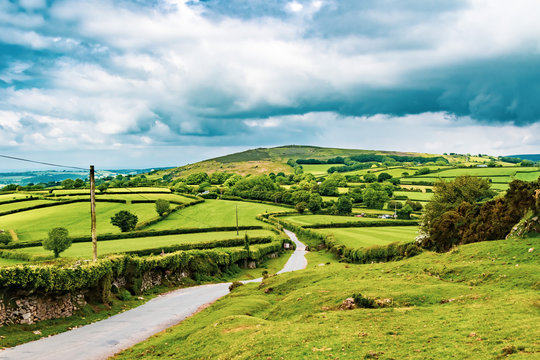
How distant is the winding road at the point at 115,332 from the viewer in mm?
23734

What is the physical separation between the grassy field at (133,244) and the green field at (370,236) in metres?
18.3

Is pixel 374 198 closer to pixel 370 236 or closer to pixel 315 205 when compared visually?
pixel 315 205

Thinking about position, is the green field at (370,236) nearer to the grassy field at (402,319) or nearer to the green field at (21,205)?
the grassy field at (402,319)

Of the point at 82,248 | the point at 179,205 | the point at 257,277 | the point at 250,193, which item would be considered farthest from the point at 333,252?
the point at 250,193

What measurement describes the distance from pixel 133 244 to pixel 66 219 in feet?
112

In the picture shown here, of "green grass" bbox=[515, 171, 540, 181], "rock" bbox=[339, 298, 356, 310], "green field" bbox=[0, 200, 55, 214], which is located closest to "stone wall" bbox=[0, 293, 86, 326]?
"rock" bbox=[339, 298, 356, 310]

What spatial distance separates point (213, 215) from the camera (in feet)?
367

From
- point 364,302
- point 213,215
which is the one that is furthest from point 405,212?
point 364,302

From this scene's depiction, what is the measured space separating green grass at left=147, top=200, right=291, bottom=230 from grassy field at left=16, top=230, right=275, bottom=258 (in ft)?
35.3

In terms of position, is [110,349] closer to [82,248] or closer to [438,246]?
[438,246]

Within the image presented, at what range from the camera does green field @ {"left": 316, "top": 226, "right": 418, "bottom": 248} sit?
69.8 metres

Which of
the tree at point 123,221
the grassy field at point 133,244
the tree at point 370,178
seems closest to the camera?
the grassy field at point 133,244

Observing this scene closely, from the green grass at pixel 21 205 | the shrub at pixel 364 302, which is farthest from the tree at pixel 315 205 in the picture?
the shrub at pixel 364 302

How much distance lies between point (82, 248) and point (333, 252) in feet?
156
